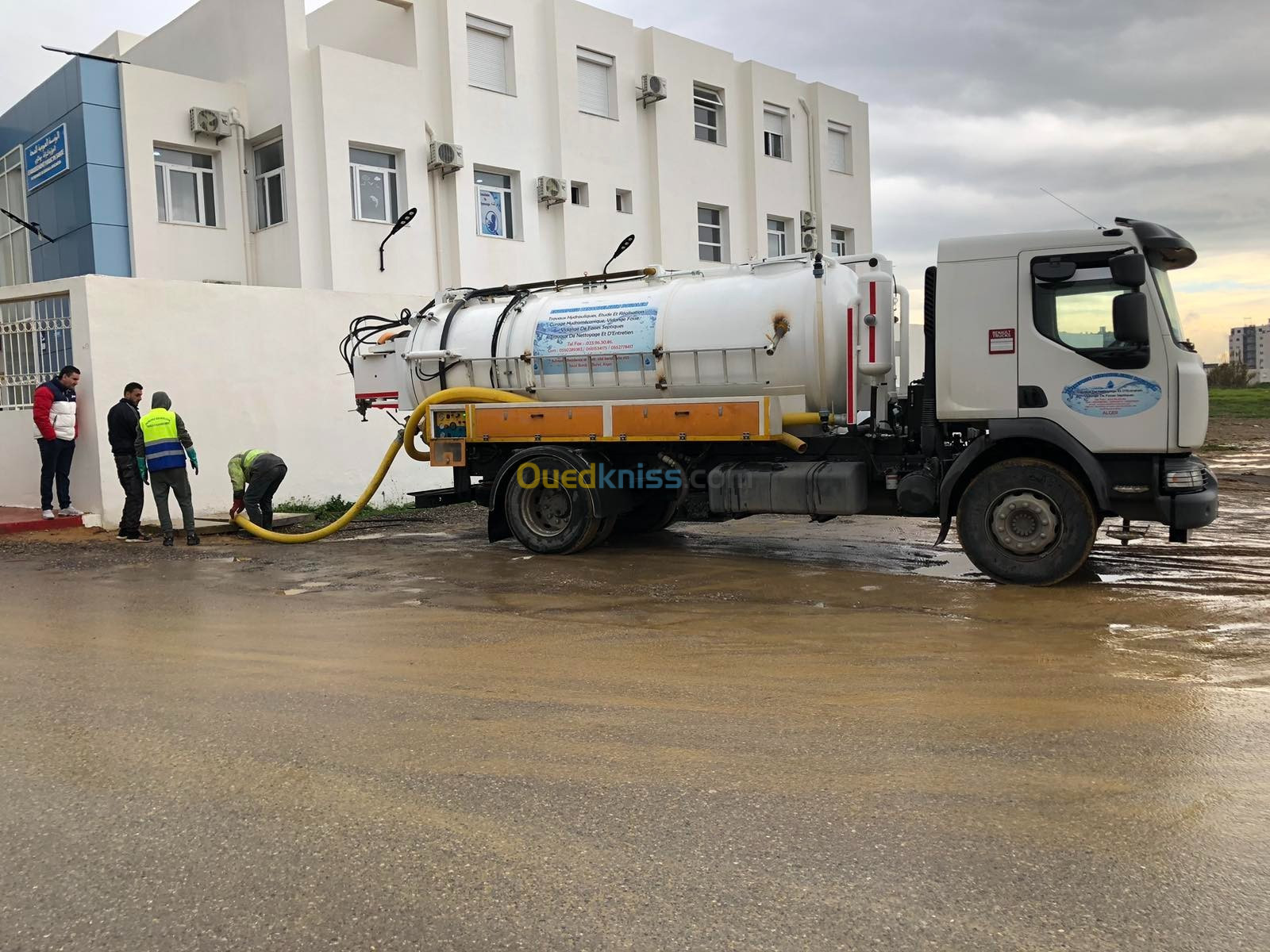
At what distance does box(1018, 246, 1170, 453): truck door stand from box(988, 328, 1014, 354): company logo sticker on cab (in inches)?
2.6

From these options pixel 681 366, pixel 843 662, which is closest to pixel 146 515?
pixel 681 366

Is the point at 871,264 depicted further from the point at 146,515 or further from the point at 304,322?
the point at 146,515

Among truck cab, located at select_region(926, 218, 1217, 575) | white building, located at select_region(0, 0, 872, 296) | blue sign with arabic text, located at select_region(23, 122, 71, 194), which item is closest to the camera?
truck cab, located at select_region(926, 218, 1217, 575)

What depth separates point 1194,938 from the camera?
110 inches

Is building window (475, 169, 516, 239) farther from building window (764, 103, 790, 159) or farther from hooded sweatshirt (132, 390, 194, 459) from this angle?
hooded sweatshirt (132, 390, 194, 459)

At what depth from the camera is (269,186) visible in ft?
67.3

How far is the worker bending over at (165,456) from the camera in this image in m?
11.5

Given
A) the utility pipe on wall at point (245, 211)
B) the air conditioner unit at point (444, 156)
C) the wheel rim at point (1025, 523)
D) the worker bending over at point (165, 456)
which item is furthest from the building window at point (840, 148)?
the wheel rim at point (1025, 523)

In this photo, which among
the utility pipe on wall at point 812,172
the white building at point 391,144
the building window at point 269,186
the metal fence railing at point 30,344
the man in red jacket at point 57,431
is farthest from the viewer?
the utility pipe on wall at point 812,172

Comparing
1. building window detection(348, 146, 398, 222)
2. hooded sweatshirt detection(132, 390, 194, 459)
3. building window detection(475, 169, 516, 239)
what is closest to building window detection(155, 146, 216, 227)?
building window detection(348, 146, 398, 222)

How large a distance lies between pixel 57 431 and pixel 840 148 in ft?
81.6

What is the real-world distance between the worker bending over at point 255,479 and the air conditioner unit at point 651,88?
15.9m

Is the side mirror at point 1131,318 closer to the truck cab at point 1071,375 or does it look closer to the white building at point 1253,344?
the truck cab at point 1071,375

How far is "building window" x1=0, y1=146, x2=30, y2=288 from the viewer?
2261cm
